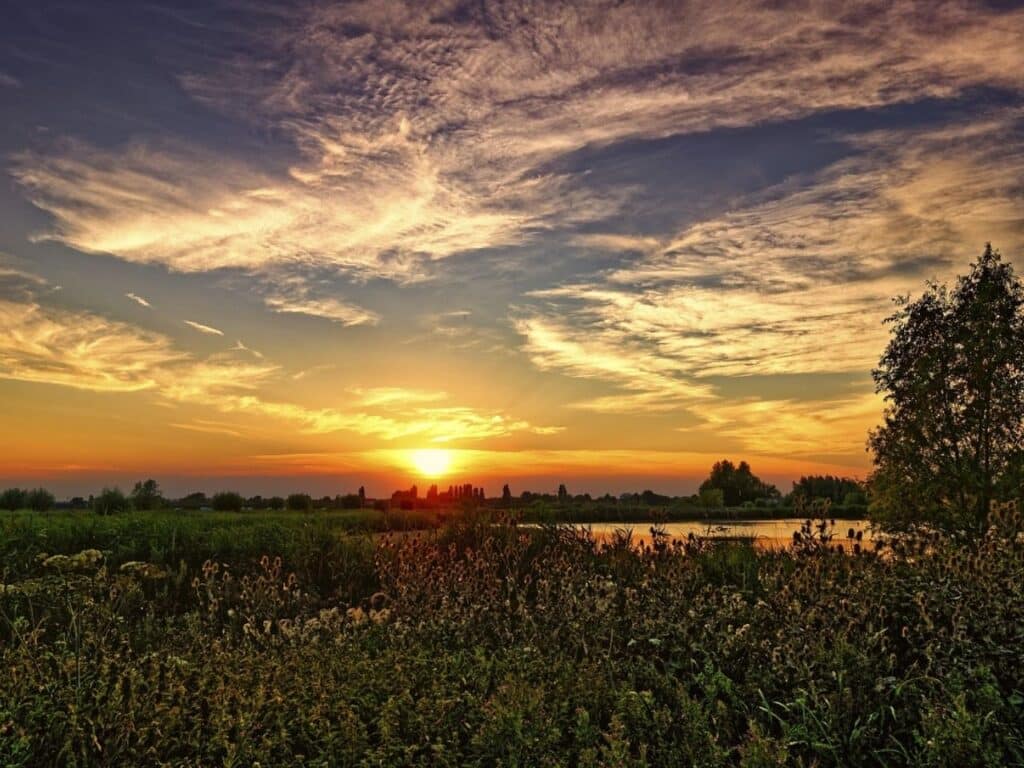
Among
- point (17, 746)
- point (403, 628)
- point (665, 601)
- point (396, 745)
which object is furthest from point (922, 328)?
point (17, 746)

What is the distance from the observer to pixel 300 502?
789 inches

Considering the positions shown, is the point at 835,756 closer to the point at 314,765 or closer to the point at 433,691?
the point at 433,691

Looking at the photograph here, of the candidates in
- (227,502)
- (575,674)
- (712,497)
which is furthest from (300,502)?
(575,674)

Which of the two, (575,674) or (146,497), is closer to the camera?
(575,674)

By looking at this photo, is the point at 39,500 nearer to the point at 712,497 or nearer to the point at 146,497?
the point at 146,497

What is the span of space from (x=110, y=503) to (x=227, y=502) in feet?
8.62

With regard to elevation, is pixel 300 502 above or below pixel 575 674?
above

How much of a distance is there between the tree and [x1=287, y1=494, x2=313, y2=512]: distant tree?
15.1m

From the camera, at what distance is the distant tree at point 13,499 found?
58.1 ft

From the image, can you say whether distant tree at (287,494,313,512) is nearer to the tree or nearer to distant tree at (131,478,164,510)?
distant tree at (131,478,164,510)

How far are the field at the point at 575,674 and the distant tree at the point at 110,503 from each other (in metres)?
8.48

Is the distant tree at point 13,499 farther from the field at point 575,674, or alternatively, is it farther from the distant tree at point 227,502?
the field at point 575,674

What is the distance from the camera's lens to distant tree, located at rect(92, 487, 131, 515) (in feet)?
55.2

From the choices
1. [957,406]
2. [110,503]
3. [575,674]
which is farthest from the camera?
[957,406]
